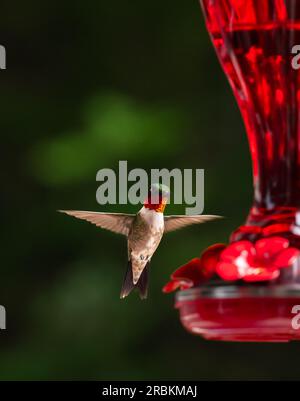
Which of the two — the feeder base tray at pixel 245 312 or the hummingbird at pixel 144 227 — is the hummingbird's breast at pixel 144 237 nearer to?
the hummingbird at pixel 144 227

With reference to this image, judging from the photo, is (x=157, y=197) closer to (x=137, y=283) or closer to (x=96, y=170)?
(x=137, y=283)

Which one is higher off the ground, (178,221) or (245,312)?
(178,221)

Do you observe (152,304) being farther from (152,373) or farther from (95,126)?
(95,126)

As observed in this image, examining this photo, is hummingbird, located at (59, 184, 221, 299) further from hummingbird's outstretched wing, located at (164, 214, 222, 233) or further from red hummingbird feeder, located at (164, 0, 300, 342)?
red hummingbird feeder, located at (164, 0, 300, 342)

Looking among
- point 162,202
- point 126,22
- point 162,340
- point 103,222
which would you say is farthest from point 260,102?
point 126,22

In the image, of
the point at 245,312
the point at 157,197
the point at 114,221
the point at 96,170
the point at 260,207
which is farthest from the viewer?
the point at 96,170

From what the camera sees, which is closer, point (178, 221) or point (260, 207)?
point (260, 207)

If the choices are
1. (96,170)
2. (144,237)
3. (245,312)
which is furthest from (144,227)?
(96,170)

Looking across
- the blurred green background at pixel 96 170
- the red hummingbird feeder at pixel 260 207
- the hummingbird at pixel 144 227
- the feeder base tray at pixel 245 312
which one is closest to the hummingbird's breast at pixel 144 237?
→ the hummingbird at pixel 144 227
